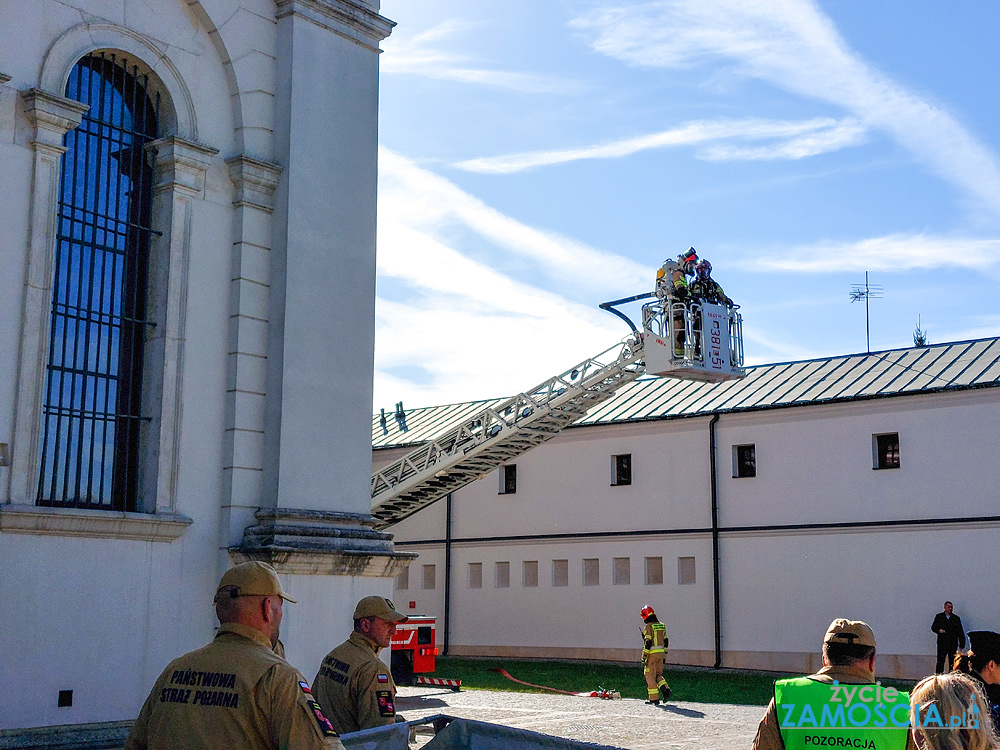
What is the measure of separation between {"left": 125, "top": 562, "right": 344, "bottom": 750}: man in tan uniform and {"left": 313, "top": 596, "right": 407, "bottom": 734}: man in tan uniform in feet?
7.93

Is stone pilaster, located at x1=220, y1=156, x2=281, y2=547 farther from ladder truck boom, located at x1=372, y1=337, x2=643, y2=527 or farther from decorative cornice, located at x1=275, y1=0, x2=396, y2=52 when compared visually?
ladder truck boom, located at x1=372, y1=337, x2=643, y2=527

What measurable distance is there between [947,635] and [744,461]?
8584 mm

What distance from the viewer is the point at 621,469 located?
3416cm

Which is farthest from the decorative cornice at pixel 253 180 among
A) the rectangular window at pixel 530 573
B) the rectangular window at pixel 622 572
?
the rectangular window at pixel 530 573

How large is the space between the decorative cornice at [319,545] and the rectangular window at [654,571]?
20.2 metres

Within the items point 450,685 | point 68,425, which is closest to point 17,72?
point 68,425

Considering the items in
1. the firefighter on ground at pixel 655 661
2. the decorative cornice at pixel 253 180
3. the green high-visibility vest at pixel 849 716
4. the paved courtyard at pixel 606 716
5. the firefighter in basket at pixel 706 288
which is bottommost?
the paved courtyard at pixel 606 716

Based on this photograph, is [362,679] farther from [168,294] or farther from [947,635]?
[947,635]

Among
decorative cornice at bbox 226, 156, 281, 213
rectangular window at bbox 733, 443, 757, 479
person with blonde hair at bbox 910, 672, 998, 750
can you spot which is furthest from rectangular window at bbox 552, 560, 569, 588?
person with blonde hair at bbox 910, 672, 998, 750

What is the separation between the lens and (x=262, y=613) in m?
4.43

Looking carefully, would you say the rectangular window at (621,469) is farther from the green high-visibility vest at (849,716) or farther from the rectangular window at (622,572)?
the green high-visibility vest at (849,716)

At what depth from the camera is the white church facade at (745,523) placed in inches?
1091

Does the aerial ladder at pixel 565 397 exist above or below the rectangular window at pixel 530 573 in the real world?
above

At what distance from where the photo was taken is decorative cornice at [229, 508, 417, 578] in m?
12.2
